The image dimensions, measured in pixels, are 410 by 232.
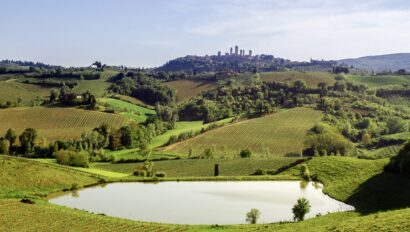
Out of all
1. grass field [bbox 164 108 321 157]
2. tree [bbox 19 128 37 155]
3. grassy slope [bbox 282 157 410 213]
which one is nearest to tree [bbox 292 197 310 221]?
grassy slope [bbox 282 157 410 213]

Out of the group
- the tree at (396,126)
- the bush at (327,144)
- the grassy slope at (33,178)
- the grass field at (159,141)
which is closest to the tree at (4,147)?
the grass field at (159,141)

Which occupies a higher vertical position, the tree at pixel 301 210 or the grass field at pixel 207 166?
the tree at pixel 301 210

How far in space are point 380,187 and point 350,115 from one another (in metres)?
117

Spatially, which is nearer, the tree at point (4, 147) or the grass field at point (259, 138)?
the tree at point (4, 147)

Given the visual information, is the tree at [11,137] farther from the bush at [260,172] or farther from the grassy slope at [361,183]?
the grassy slope at [361,183]

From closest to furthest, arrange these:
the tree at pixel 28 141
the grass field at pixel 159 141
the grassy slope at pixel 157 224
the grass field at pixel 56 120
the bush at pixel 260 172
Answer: the grassy slope at pixel 157 224
the bush at pixel 260 172
the grass field at pixel 159 141
the tree at pixel 28 141
the grass field at pixel 56 120

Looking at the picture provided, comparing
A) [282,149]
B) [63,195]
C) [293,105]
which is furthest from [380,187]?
[293,105]

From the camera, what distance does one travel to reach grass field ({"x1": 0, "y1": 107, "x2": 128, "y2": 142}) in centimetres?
14838

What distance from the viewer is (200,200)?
210ft

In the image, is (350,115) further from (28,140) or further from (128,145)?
(28,140)

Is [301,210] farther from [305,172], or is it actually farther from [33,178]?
[33,178]

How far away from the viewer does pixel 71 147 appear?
123000 millimetres

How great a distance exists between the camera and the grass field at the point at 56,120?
14838cm

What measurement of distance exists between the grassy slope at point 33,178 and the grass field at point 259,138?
52.4m
